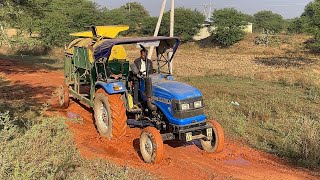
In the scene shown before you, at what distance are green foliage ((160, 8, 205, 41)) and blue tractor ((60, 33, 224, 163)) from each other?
127 feet

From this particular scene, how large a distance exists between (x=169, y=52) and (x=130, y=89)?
1287 mm

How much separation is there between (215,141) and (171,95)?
144cm

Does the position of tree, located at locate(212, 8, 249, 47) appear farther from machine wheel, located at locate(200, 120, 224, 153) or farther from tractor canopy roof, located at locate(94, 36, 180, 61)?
machine wheel, located at locate(200, 120, 224, 153)

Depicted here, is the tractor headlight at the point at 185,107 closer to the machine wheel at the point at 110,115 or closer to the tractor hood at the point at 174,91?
the tractor hood at the point at 174,91

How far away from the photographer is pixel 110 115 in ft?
25.2

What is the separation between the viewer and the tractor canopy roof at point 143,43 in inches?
298

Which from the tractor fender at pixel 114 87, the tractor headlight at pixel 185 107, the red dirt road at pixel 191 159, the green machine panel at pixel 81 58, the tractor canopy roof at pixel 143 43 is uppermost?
the tractor canopy roof at pixel 143 43

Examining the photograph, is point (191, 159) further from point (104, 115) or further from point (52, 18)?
point (52, 18)

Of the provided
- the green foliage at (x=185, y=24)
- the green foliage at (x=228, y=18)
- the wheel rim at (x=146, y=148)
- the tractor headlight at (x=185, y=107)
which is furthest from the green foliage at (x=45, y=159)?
the green foliage at (x=185, y=24)

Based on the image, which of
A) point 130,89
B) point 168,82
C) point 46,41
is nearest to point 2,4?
point 130,89

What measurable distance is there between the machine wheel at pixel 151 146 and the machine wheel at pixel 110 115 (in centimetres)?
93

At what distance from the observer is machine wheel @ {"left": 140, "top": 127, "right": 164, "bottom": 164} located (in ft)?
21.2

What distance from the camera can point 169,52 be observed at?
8383 mm

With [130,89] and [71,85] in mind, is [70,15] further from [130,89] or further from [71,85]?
[130,89]
